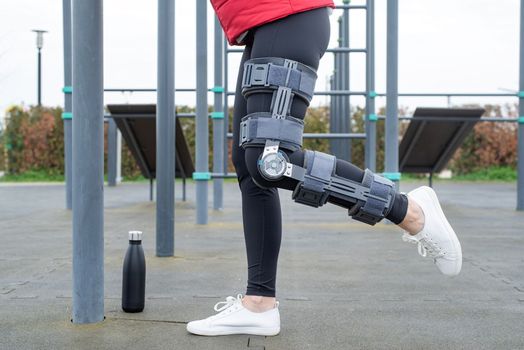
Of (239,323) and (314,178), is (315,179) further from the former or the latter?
(239,323)

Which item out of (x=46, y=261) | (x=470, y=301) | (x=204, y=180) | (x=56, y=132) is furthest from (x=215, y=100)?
(x=56, y=132)

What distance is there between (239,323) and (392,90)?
337 centimetres

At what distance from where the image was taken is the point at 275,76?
1.62 metres

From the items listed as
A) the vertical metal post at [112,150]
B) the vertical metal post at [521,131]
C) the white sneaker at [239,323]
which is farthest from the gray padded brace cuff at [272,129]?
the vertical metal post at [112,150]

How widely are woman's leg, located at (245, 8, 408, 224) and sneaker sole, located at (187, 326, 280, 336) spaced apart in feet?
1.24

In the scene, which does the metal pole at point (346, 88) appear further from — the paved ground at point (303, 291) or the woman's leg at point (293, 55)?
the woman's leg at point (293, 55)

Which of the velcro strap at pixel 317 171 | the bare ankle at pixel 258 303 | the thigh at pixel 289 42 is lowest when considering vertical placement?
the bare ankle at pixel 258 303

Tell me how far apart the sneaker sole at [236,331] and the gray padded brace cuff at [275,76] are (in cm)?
60

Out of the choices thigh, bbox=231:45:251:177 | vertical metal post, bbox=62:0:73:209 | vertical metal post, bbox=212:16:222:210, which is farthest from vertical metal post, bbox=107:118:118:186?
thigh, bbox=231:45:251:177

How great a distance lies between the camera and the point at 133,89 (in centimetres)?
696

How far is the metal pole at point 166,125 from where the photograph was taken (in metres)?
3.12

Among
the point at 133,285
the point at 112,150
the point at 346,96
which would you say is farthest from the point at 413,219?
the point at 112,150

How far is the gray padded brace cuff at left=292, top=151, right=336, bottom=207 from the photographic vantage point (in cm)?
162

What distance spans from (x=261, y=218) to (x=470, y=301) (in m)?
0.81
